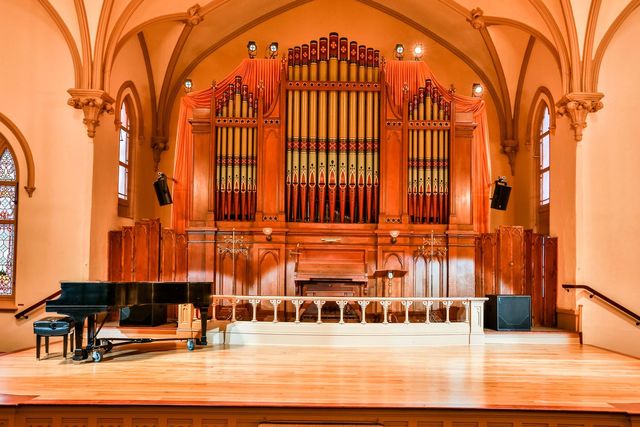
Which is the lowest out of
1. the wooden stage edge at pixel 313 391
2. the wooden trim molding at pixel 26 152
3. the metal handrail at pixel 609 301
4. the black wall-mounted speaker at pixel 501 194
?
the wooden stage edge at pixel 313 391

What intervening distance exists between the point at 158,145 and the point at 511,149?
8190mm

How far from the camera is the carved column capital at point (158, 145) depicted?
48.2 feet

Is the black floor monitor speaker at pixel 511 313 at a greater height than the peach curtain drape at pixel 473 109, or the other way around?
the peach curtain drape at pixel 473 109

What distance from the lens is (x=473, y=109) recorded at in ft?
40.6

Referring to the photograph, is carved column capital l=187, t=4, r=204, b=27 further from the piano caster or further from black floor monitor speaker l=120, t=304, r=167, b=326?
the piano caster

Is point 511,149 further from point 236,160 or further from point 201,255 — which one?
point 201,255

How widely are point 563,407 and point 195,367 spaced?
163 inches

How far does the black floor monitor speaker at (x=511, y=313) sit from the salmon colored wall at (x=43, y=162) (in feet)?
23.8

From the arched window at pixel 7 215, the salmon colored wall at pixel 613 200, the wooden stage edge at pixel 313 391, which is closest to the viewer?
the wooden stage edge at pixel 313 391

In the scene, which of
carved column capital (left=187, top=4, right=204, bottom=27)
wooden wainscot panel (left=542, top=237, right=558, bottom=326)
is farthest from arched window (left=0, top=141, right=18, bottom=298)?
wooden wainscot panel (left=542, top=237, right=558, bottom=326)

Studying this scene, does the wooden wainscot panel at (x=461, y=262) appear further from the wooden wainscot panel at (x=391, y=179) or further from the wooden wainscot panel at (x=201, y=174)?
the wooden wainscot panel at (x=201, y=174)

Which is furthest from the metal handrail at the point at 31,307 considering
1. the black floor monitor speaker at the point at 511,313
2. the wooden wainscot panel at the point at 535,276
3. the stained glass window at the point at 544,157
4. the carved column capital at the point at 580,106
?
the stained glass window at the point at 544,157

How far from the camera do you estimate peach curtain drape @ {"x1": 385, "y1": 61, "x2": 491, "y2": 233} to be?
1234cm

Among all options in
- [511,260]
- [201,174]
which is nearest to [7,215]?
[201,174]
